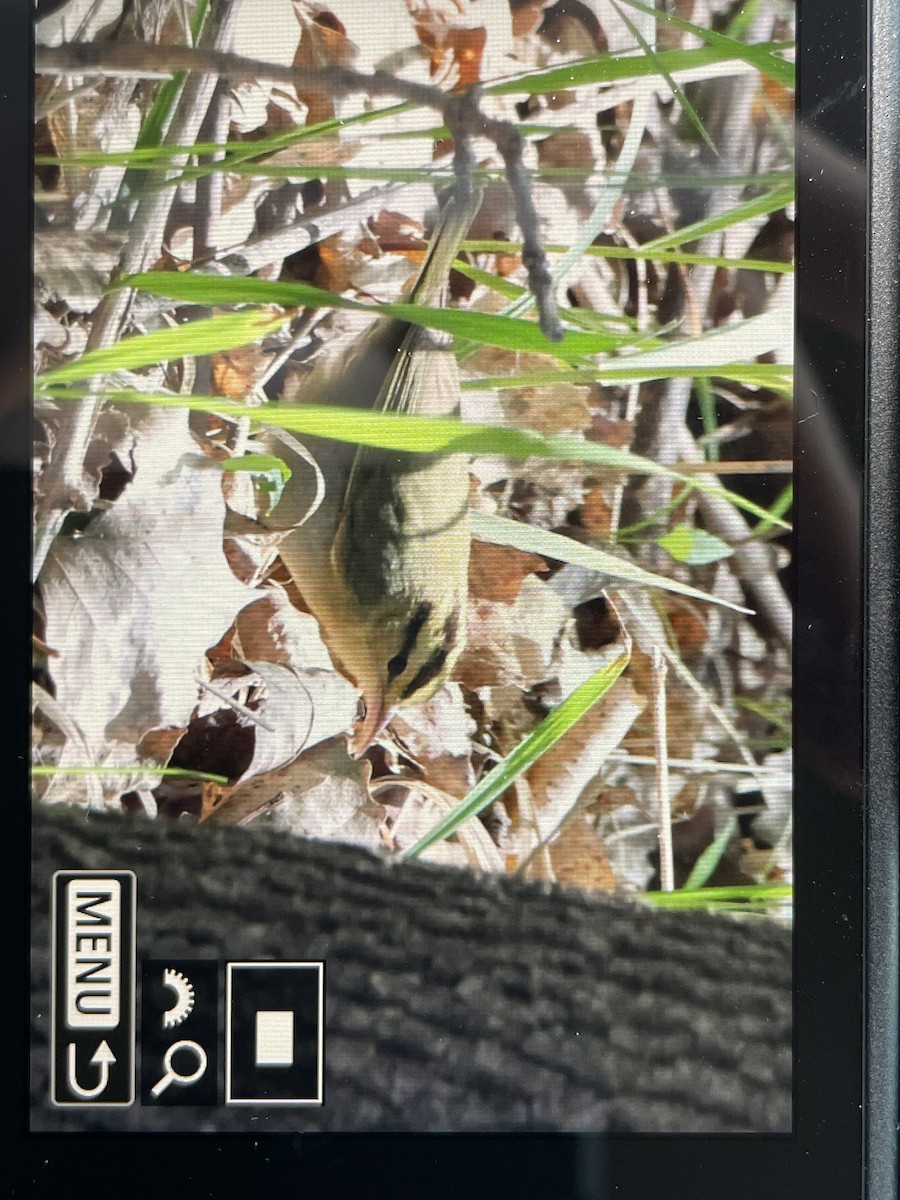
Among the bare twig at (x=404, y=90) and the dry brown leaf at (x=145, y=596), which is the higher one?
the bare twig at (x=404, y=90)

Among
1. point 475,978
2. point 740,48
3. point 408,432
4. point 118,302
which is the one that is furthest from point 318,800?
point 740,48

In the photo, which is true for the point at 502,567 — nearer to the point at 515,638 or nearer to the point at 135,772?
the point at 515,638

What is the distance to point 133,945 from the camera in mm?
865

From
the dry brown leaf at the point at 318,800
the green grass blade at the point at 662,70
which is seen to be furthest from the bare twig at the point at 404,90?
the dry brown leaf at the point at 318,800

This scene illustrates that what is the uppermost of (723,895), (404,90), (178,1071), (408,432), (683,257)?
(404,90)

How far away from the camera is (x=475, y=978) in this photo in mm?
862

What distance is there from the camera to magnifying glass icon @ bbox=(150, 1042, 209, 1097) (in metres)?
0.87

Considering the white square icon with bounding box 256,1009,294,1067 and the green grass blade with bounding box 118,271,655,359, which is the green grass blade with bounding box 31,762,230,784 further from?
the green grass blade with bounding box 118,271,655,359

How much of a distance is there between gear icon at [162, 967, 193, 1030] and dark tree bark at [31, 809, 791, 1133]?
0.7 inches

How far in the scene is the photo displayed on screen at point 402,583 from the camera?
0.86 m

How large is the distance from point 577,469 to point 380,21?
13.7 inches

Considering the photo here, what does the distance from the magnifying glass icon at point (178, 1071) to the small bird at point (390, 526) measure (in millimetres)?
244

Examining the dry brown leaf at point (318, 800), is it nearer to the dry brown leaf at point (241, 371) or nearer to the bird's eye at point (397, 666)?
the bird's eye at point (397, 666)

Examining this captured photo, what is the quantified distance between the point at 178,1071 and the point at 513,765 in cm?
33
